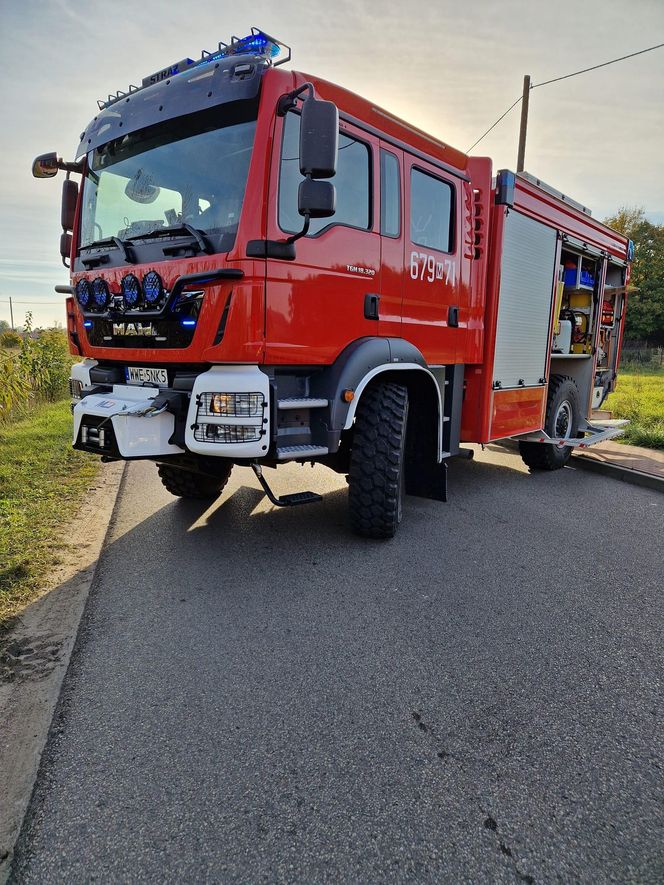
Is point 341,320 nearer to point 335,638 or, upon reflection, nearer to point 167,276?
point 167,276

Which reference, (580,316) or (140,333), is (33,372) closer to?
(140,333)

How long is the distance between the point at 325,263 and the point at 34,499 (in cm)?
329

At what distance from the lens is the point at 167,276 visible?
3.45m

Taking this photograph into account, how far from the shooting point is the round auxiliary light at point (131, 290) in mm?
3602

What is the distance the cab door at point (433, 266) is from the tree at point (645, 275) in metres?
36.9

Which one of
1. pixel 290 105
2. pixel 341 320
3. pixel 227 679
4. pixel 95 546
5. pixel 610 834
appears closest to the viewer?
pixel 610 834

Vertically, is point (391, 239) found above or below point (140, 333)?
above

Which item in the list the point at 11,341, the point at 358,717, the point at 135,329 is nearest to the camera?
the point at 358,717

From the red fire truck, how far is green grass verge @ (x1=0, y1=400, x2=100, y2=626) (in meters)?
0.87

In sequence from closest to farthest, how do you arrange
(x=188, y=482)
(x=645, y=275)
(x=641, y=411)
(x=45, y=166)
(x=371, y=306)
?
(x=371, y=306), (x=45, y=166), (x=188, y=482), (x=641, y=411), (x=645, y=275)

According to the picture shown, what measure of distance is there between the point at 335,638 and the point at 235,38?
3967 mm

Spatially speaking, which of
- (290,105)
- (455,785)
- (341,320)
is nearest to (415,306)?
(341,320)

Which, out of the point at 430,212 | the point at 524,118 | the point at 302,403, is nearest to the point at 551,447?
the point at 430,212

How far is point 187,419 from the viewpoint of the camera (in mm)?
3326
